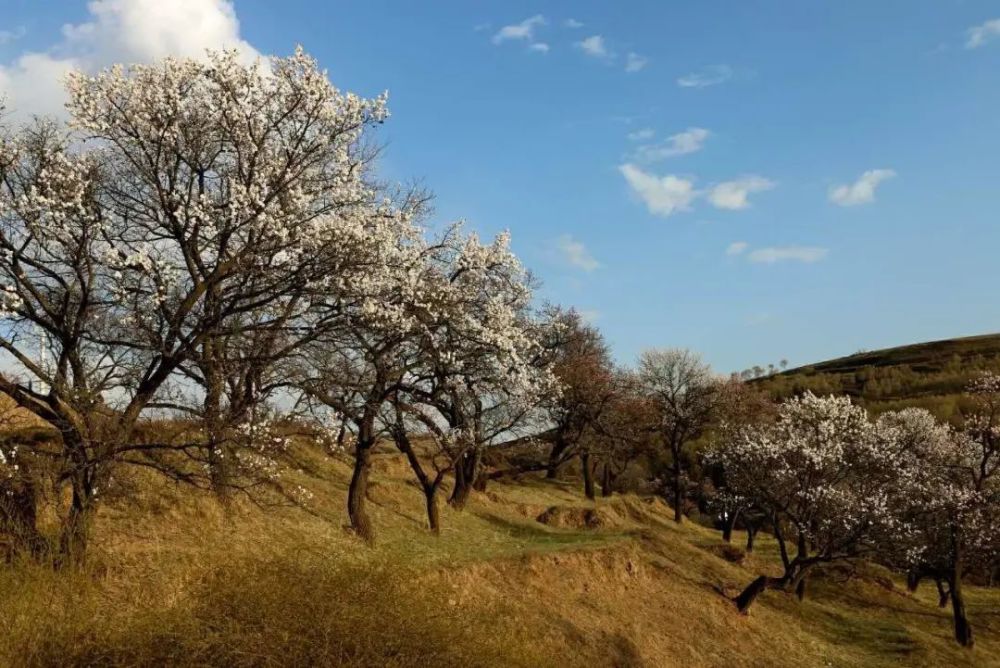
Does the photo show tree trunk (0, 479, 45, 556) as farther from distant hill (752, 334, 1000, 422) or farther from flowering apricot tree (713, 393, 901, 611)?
distant hill (752, 334, 1000, 422)

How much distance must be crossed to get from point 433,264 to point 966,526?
27.4 m

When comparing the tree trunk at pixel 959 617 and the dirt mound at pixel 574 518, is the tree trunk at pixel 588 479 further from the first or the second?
the tree trunk at pixel 959 617

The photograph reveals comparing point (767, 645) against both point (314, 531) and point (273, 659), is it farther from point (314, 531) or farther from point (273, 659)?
point (273, 659)

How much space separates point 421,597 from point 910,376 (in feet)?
413

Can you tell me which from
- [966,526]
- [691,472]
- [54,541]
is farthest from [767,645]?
[691,472]

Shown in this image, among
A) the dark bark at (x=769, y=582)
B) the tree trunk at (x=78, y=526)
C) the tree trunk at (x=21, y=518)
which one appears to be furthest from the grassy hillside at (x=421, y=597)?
the tree trunk at (x=21, y=518)

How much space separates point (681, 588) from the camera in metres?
25.8

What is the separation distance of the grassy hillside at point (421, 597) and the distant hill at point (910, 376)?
57012 mm

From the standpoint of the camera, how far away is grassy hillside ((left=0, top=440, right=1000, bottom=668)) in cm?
891

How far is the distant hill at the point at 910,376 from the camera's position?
304 feet

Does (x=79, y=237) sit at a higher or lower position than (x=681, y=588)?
higher

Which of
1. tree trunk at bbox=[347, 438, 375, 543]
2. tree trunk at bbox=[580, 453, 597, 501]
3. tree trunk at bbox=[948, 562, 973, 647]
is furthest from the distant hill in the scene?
tree trunk at bbox=[347, 438, 375, 543]

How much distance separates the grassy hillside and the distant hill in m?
57.0

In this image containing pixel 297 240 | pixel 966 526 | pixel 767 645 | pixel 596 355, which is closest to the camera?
pixel 297 240
